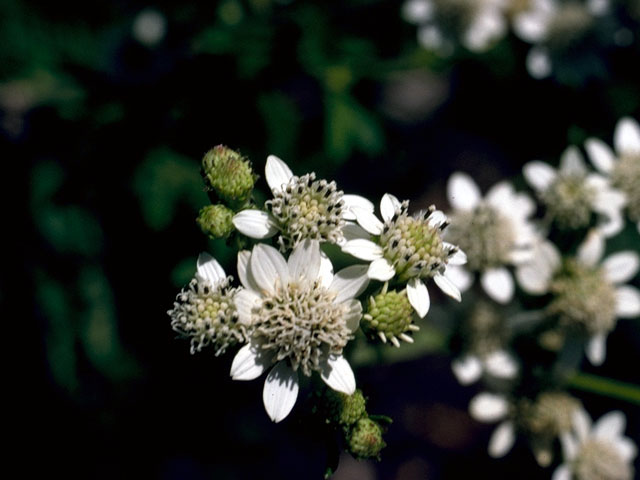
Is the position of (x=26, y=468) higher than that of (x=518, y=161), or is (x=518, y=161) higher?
(x=518, y=161)

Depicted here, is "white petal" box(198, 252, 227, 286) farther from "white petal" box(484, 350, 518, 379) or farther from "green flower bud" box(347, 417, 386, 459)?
"white petal" box(484, 350, 518, 379)

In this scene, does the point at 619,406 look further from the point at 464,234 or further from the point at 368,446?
the point at 368,446

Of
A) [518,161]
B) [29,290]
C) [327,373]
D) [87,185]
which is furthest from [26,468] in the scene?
[518,161]

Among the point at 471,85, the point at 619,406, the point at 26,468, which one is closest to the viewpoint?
the point at 26,468

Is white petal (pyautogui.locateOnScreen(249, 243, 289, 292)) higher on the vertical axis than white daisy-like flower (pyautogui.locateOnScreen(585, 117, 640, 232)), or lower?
higher

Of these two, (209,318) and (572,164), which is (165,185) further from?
(572,164)

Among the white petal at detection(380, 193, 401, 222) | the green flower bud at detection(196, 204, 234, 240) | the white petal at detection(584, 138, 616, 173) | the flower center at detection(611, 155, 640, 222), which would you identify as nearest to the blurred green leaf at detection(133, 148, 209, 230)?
the green flower bud at detection(196, 204, 234, 240)

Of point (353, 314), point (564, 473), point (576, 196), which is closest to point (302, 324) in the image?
point (353, 314)

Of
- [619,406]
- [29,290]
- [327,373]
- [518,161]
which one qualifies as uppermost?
[327,373]
